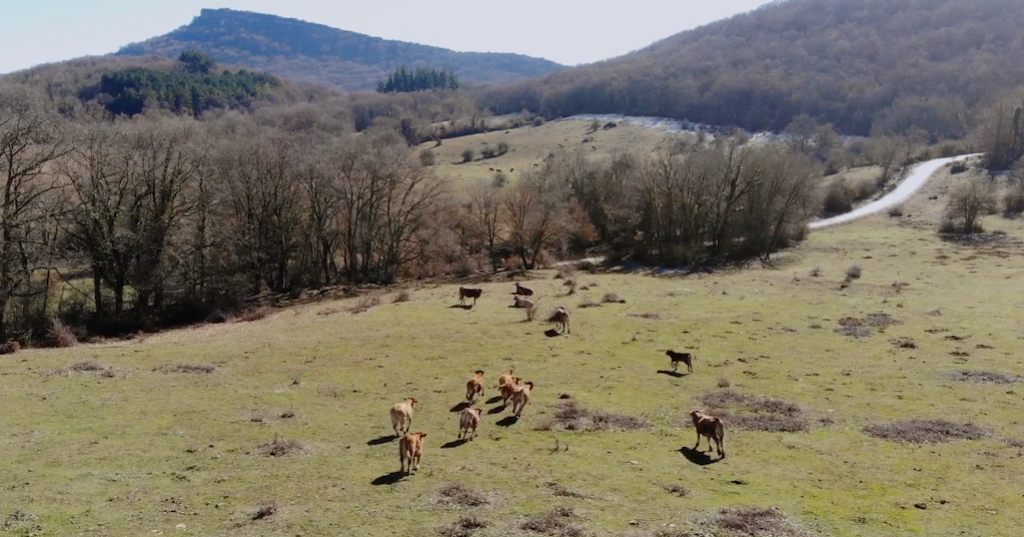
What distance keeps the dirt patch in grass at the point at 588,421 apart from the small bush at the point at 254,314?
3028cm

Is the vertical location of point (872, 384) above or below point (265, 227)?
below

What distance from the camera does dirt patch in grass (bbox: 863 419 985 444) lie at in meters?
19.6

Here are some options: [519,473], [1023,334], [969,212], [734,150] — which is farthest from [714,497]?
[969,212]

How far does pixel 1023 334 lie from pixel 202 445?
37884mm

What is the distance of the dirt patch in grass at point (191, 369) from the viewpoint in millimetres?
26484

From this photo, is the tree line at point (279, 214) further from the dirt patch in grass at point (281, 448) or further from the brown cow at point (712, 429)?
the brown cow at point (712, 429)

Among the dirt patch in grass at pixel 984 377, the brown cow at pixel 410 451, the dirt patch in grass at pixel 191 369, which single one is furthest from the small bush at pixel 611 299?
the brown cow at pixel 410 451

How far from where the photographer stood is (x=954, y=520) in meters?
14.0

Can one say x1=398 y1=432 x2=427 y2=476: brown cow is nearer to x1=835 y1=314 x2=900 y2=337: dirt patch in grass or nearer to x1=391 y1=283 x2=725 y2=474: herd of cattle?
x1=391 y1=283 x2=725 y2=474: herd of cattle

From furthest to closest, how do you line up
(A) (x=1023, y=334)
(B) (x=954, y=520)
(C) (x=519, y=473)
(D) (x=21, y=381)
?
(A) (x=1023, y=334), (D) (x=21, y=381), (C) (x=519, y=473), (B) (x=954, y=520)

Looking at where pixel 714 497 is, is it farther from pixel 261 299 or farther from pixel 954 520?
pixel 261 299

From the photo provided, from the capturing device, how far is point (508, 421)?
21.1 metres

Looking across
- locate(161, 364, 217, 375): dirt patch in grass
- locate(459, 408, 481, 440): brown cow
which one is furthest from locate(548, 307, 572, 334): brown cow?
locate(161, 364, 217, 375): dirt patch in grass

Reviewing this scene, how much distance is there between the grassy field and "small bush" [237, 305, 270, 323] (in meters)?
4.09
